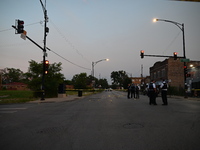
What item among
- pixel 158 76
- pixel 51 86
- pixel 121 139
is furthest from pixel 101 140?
pixel 158 76

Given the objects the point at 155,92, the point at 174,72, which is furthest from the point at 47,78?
the point at 174,72

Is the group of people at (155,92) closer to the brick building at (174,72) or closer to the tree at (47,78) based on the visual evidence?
the tree at (47,78)

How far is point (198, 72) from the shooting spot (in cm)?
2539

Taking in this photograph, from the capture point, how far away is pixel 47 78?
70.8 feet

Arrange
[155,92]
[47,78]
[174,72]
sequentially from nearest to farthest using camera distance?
[155,92] < [47,78] < [174,72]

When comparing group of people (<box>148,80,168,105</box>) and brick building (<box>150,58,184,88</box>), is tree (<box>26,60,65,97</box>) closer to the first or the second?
group of people (<box>148,80,168,105</box>)

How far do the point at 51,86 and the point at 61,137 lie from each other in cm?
1816

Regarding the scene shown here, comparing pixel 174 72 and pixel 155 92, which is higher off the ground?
pixel 174 72

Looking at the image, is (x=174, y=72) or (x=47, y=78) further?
(x=174, y=72)

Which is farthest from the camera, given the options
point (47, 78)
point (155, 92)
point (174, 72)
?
point (174, 72)

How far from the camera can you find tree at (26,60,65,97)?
21280mm

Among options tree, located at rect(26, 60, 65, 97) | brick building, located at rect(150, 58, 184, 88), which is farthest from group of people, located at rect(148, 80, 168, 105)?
brick building, located at rect(150, 58, 184, 88)

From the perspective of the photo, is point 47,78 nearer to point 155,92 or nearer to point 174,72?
point 155,92

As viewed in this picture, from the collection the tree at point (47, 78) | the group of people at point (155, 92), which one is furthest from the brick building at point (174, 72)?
the group of people at point (155, 92)
